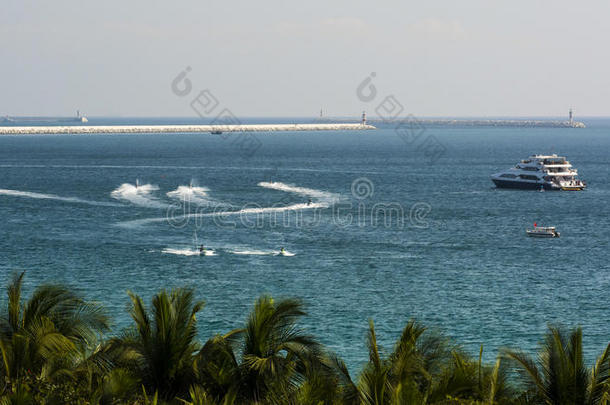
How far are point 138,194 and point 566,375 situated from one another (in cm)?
11063

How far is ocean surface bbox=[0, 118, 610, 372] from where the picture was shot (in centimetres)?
5562

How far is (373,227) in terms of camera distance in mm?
97875

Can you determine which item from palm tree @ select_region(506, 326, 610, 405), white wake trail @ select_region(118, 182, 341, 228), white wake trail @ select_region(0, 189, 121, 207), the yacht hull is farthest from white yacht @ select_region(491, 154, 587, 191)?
palm tree @ select_region(506, 326, 610, 405)

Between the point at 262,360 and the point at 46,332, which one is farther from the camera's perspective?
the point at 46,332

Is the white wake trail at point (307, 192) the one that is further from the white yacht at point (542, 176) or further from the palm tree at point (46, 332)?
the palm tree at point (46, 332)

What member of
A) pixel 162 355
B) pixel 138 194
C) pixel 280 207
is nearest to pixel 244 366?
pixel 162 355

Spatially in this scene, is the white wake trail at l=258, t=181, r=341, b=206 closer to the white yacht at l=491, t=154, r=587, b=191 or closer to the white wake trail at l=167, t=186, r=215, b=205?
the white wake trail at l=167, t=186, r=215, b=205

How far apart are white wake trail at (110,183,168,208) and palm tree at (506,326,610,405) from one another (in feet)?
304

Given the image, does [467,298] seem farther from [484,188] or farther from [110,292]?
[484,188]

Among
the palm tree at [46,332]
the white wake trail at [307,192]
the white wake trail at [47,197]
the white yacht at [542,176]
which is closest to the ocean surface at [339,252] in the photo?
the white wake trail at [47,197]

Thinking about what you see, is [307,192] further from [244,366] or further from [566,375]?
[566,375]

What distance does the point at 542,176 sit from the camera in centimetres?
14600

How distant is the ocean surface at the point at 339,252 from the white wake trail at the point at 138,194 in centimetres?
47

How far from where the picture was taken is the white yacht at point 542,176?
145500 mm
